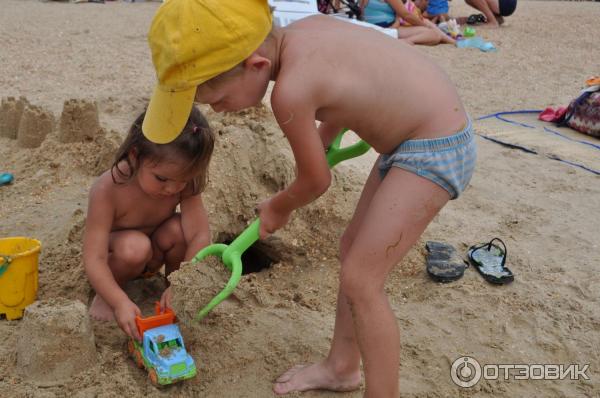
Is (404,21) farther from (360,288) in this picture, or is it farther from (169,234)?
(360,288)

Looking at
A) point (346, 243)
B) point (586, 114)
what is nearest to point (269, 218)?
point (346, 243)

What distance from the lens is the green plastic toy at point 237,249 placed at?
6.68 feet

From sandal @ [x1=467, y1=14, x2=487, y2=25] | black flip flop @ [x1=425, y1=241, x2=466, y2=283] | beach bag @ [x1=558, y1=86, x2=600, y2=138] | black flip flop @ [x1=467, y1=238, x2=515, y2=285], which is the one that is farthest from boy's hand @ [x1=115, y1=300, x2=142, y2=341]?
sandal @ [x1=467, y1=14, x2=487, y2=25]

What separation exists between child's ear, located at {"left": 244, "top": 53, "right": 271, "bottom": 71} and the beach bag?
12.8 ft

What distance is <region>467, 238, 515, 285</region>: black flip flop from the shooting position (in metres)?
2.83

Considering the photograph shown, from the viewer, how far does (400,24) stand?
26.4ft

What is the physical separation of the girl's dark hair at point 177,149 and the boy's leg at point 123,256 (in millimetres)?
235

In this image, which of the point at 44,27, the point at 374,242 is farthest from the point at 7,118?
the point at 44,27

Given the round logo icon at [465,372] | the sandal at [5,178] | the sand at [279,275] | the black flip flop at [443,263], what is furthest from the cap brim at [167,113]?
the sandal at [5,178]

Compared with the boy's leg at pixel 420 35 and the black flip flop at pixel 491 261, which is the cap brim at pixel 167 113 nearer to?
the black flip flop at pixel 491 261

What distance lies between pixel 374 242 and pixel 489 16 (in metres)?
8.12

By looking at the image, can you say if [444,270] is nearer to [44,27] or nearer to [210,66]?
[210,66]

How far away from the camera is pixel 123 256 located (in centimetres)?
245

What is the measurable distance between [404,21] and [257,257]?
5.53 metres
